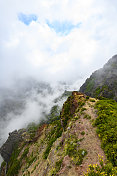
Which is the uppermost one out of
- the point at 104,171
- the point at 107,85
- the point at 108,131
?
the point at 107,85

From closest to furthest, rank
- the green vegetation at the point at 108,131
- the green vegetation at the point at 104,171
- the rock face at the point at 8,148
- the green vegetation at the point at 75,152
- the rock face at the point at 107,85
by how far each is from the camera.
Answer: the green vegetation at the point at 104,171, the green vegetation at the point at 108,131, the green vegetation at the point at 75,152, the rock face at the point at 8,148, the rock face at the point at 107,85

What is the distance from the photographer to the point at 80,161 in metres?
10.4

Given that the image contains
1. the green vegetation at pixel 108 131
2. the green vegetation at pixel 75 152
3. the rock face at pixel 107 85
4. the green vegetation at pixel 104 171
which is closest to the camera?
the green vegetation at pixel 104 171

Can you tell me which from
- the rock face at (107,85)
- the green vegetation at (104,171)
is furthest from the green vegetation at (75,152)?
the rock face at (107,85)

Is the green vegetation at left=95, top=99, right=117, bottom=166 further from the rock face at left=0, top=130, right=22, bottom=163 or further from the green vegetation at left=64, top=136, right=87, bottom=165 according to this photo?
the rock face at left=0, top=130, right=22, bottom=163

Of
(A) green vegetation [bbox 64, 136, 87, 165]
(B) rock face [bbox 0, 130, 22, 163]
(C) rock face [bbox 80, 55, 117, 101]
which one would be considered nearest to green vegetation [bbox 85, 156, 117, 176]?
(A) green vegetation [bbox 64, 136, 87, 165]

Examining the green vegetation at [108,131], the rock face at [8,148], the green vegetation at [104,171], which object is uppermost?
the rock face at [8,148]

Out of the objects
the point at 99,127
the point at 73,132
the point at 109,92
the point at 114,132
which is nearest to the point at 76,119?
the point at 73,132

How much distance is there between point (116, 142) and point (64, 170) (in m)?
6.89

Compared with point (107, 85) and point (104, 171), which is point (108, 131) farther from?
point (107, 85)

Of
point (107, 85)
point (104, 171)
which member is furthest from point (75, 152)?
point (107, 85)

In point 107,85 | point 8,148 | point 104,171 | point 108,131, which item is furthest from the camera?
point 107,85

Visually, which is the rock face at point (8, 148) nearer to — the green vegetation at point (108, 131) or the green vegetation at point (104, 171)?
the green vegetation at point (108, 131)

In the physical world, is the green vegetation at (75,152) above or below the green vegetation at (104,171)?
above
